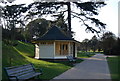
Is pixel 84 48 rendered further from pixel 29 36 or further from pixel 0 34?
pixel 0 34

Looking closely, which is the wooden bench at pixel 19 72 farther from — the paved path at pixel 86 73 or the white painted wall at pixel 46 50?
the white painted wall at pixel 46 50

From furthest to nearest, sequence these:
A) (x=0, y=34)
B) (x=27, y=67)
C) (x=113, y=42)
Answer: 1. (x=113, y=42)
2. (x=0, y=34)
3. (x=27, y=67)

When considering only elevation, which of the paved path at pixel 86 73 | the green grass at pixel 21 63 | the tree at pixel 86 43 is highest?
the tree at pixel 86 43

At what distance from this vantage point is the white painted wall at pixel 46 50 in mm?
28119

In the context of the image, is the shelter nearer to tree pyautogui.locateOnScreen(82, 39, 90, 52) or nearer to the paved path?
the paved path

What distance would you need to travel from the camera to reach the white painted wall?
28.1 metres

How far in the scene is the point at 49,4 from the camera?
1258 inches

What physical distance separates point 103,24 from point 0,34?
21057mm

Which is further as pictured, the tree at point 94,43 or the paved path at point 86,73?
the tree at point 94,43

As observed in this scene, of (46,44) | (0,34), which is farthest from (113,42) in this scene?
(0,34)

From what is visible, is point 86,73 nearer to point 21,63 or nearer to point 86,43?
point 21,63

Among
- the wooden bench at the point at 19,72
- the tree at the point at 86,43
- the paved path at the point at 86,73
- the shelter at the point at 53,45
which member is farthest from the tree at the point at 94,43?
the wooden bench at the point at 19,72

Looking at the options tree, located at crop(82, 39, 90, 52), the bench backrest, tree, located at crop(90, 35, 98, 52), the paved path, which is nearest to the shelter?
the paved path

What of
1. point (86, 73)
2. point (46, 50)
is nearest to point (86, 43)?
point (46, 50)
